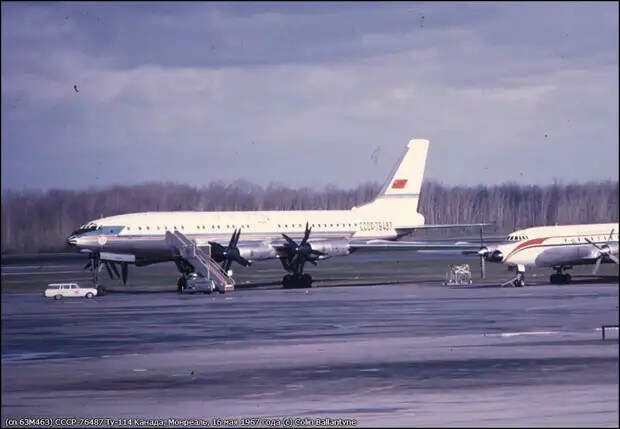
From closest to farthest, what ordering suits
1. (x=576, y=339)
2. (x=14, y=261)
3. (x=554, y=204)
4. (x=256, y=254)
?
(x=576, y=339), (x=256, y=254), (x=554, y=204), (x=14, y=261)

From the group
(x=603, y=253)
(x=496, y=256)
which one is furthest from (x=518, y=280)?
(x=603, y=253)

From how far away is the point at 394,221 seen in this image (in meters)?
71.6

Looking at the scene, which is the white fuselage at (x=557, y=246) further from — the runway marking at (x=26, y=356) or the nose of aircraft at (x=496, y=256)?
the runway marking at (x=26, y=356)

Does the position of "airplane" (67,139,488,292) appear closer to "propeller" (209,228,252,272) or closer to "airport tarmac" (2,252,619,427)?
"propeller" (209,228,252,272)

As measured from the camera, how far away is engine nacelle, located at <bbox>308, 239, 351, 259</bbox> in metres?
62.1

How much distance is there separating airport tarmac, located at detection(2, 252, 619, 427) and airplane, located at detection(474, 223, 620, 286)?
12.8 meters

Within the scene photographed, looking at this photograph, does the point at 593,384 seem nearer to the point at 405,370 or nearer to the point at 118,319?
the point at 405,370

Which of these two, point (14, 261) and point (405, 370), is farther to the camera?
point (14, 261)

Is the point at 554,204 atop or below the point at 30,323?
atop

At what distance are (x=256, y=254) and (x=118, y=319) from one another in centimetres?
2081

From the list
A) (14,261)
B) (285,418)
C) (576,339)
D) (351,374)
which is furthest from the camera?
(14,261)

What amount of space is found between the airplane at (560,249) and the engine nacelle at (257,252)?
12016 mm

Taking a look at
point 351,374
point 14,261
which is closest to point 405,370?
point 351,374

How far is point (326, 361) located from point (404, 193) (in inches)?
1907
